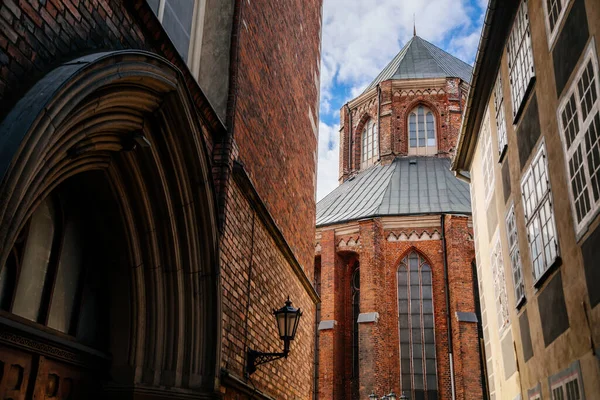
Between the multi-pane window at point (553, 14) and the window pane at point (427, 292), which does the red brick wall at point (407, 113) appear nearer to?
the window pane at point (427, 292)

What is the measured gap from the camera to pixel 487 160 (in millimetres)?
11406

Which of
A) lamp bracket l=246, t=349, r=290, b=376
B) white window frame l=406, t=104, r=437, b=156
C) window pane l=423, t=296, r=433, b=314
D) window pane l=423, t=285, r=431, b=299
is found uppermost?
white window frame l=406, t=104, r=437, b=156

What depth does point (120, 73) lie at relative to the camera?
4.43 metres

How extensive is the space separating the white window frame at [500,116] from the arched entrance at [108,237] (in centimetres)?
528

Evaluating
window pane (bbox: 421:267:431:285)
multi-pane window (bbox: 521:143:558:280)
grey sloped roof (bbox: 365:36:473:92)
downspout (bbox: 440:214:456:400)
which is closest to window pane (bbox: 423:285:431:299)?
window pane (bbox: 421:267:431:285)

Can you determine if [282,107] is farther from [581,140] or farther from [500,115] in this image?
[581,140]

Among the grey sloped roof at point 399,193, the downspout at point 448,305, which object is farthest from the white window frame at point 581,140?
the grey sloped roof at point 399,193

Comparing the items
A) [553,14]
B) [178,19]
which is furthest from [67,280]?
[553,14]

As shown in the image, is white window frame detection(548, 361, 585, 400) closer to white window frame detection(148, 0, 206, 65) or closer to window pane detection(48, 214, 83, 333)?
window pane detection(48, 214, 83, 333)

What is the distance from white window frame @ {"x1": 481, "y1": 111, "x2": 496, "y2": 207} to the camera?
10922 millimetres

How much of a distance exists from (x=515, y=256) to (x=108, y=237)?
5900 mm

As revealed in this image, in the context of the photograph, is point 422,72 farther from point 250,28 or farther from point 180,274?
point 180,274

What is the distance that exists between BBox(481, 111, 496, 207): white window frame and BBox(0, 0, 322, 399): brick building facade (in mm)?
4095

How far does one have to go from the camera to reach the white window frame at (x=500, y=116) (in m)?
9.62
